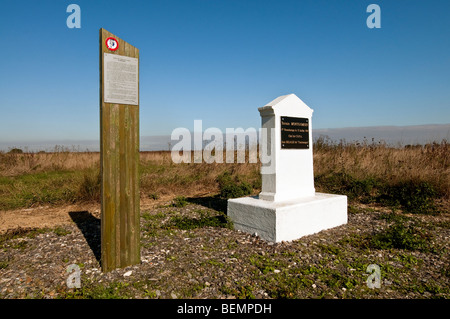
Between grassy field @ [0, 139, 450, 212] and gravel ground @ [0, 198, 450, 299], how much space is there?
233cm

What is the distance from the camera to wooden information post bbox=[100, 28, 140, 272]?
3508 millimetres

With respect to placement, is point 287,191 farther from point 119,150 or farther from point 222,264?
point 119,150

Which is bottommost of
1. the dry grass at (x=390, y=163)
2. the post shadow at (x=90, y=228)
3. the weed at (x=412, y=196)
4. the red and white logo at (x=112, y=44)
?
the post shadow at (x=90, y=228)

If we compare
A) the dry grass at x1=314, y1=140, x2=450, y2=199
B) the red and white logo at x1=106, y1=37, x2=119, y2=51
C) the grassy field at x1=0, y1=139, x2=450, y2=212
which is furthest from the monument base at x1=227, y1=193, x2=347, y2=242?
the dry grass at x1=314, y1=140, x2=450, y2=199

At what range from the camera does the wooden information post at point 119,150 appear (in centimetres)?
351

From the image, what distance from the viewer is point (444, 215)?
22.2 ft

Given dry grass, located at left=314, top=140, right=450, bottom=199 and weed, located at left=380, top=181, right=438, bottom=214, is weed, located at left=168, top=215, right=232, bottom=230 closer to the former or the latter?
weed, located at left=380, top=181, right=438, bottom=214

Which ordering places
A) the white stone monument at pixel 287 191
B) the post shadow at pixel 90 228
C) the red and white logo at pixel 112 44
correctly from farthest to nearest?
the white stone monument at pixel 287 191
the post shadow at pixel 90 228
the red and white logo at pixel 112 44

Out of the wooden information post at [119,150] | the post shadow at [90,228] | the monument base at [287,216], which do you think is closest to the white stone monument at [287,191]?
the monument base at [287,216]

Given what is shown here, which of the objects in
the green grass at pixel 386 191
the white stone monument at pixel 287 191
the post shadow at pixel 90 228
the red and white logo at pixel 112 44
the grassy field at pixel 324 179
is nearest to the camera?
the red and white logo at pixel 112 44

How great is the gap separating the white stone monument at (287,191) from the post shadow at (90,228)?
2.52 metres

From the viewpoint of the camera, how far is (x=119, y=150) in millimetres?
3674

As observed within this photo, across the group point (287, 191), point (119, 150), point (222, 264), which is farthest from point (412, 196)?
point (119, 150)

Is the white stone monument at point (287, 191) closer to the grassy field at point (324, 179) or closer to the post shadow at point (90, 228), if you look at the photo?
the grassy field at point (324, 179)
